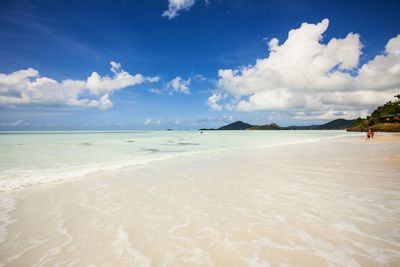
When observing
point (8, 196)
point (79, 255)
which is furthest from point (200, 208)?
point (8, 196)

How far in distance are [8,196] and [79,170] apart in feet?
16.9

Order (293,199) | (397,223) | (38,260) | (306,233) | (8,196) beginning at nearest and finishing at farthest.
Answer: (38,260) → (306,233) → (397,223) → (293,199) → (8,196)

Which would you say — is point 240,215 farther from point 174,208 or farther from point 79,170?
point 79,170

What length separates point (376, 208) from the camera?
20.1 ft

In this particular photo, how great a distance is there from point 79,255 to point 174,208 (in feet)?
9.44

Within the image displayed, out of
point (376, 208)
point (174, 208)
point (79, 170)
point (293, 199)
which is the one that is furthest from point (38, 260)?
Result: point (79, 170)

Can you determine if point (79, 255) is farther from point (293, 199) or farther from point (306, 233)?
point (293, 199)

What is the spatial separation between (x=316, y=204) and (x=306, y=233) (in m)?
Result: 2.13

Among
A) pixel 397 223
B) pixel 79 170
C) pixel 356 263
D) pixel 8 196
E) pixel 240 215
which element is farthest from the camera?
pixel 79 170

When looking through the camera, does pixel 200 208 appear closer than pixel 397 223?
No

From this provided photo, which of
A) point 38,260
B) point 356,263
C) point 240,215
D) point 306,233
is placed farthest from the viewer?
point 240,215

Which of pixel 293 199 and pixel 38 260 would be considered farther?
pixel 293 199

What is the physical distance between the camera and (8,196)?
26.9 feet

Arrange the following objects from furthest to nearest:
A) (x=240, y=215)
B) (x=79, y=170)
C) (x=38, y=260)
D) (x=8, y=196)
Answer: (x=79, y=170)
(x=8, y=196)
(x=240, y=215)
(x=38, y=260)
